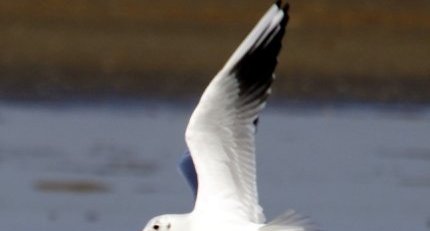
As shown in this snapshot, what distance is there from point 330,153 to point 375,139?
798 millimetres

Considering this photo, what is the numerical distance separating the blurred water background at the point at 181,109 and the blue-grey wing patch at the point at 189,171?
1.95 metres

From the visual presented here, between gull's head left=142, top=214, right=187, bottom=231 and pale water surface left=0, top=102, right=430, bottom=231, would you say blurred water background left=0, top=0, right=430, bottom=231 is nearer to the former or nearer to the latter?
pale water surface left=0, top=102, right=430, bottom=231

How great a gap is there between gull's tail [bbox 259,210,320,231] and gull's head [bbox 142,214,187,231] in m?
0.36

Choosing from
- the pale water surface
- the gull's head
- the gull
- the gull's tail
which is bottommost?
the gull's tail

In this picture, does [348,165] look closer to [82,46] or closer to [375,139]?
[375,139]

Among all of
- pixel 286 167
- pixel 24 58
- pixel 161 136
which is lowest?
pixel 286 167

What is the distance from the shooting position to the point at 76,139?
13.2m

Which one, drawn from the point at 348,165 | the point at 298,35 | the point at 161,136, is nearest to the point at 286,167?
the point at 348,165

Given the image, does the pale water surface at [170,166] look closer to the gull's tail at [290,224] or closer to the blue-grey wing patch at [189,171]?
the blue-grey wing patch at [189,171]

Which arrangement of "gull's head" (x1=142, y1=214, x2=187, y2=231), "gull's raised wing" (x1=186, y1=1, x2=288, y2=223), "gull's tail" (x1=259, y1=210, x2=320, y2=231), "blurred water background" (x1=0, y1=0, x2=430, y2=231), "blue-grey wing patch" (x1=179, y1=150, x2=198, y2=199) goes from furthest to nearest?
"blurred water background" (x1=0, y1=0, x2=430, y2=231), "blue-grey wing patch" (x1=179, y1=150, x2=198, y2=199), "gull's raised wing" (x1=186, y1=1, x2=288, y2=223), "gull's head" (x1=142, y1=214, x2=187, y2=231), "gull's tail" (x1=259, y1=210, x2=320, y2=231)

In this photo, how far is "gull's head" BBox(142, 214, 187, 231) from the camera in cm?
770

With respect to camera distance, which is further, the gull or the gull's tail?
the gull

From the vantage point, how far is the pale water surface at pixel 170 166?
1080 centimetres

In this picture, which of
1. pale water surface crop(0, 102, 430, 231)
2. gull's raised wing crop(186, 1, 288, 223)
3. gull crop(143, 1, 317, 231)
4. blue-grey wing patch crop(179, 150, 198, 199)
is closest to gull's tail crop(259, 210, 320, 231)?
gull crop(143, 1, 317, 231)
